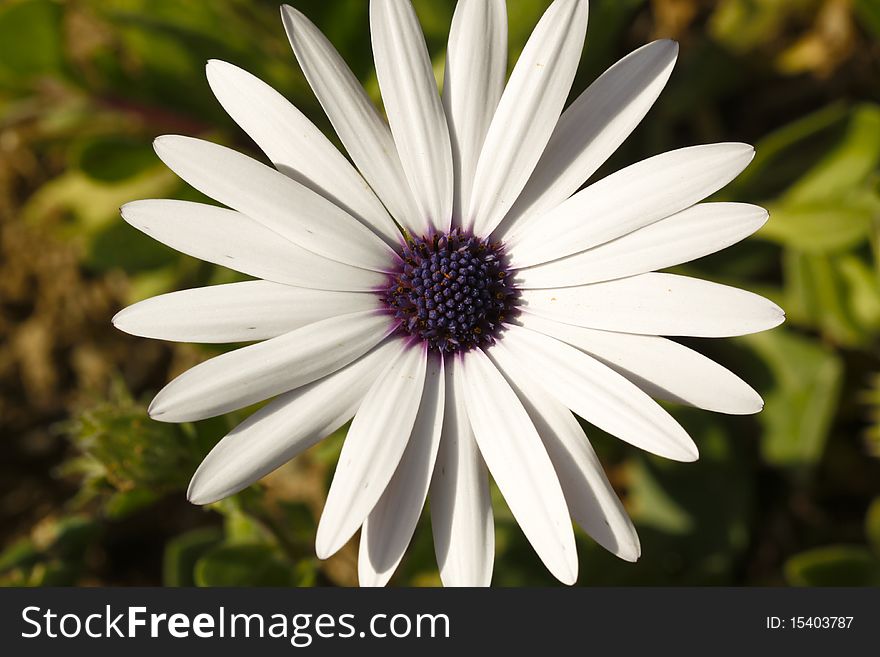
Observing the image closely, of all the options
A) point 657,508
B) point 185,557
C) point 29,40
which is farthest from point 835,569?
point 29,40

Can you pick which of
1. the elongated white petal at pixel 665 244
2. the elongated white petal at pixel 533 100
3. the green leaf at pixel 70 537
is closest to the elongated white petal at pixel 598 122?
the elongated white petal at pixel 533 100

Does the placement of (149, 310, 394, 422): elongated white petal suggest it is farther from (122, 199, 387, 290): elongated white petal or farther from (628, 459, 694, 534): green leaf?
(628, 459, 694, 534): green leaf

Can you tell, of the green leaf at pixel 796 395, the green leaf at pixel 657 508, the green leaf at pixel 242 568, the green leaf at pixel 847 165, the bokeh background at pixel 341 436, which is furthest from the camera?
the green leaf at pixel 657 508

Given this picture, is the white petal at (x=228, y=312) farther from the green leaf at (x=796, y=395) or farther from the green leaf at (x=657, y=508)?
the green leaf at (x=796, y=395)

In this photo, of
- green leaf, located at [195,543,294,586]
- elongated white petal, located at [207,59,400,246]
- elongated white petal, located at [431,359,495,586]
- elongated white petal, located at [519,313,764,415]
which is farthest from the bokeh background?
elongated white petal, located at [519,313,764,415]

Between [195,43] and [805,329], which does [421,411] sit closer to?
[195,43]

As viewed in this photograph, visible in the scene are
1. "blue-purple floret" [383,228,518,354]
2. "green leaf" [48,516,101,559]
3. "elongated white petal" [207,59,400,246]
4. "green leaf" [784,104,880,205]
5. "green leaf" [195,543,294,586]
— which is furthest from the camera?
"green leaf" [784,104,880,205]

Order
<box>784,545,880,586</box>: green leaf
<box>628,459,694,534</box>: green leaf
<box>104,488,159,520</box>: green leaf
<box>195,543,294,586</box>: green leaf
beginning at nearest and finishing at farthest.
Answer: <box>104,488,159,520</box>: green leaf < <box>195,543,294,586</box>: green leaf < <box>784,545,880,586</box>: green leaf < <box>628,459,694,534</box>: green leaf

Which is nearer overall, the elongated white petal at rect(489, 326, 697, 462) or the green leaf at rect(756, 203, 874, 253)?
the elongated white petal at rect(489, 326, 697, 462)
